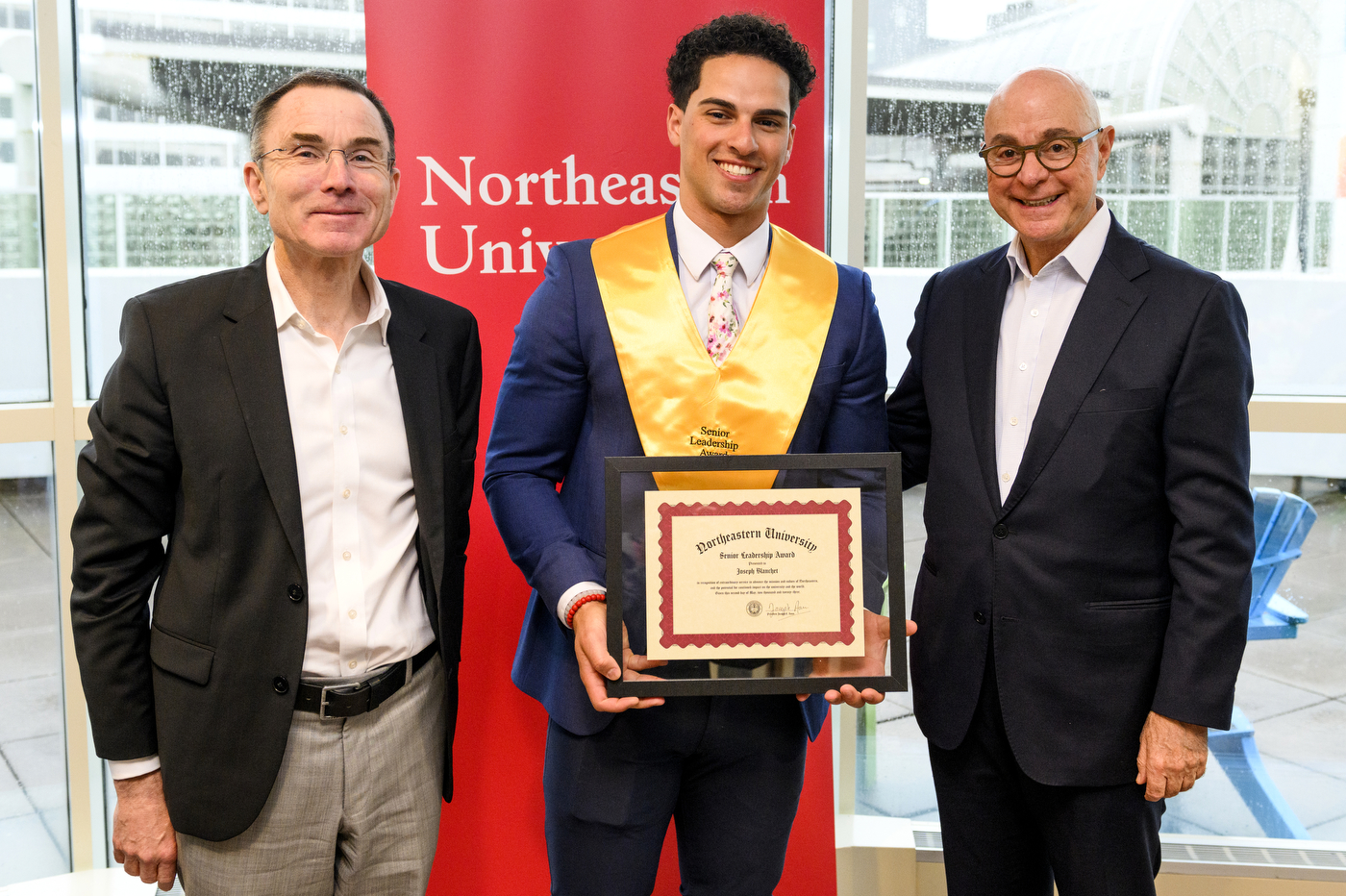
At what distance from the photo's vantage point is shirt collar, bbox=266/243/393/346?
157cm

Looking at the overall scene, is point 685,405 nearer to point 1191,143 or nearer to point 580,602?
point 580,602

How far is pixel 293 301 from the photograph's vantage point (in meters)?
1.61

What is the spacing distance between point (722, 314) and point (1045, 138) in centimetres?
66

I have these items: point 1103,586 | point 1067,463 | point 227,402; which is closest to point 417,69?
point 227,402

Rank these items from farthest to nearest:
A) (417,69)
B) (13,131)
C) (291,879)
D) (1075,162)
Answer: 1. (13,131)
2. (417,69)
3. (1075,162)
4. (291,879)

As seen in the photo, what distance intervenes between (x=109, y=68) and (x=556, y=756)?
7.59ft

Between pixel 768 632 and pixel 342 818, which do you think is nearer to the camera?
pixel 768 632

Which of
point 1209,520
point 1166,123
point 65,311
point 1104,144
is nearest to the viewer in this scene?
point 1209,520

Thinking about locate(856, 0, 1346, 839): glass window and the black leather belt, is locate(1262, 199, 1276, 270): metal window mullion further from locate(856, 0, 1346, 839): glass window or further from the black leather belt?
the black leather belt

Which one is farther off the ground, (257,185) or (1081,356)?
(257,185)

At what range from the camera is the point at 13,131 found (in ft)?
8.61

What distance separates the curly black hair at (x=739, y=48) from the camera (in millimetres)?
1698

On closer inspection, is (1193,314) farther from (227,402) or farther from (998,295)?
(227,402)

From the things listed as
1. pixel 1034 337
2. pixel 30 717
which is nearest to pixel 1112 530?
pixel 1034 337
